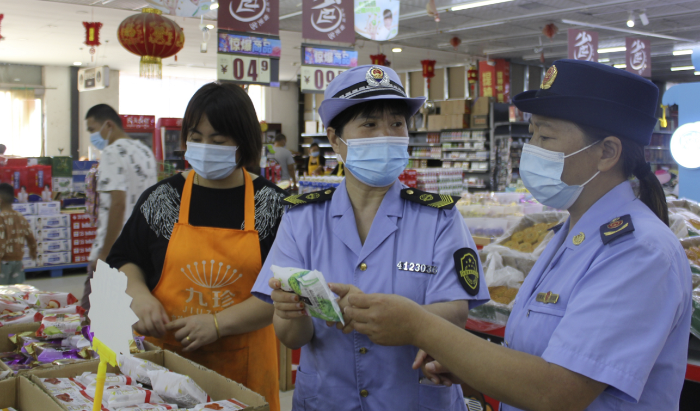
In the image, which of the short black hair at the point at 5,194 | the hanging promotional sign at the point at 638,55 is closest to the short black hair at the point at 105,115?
the short black hair at the point at 5,194

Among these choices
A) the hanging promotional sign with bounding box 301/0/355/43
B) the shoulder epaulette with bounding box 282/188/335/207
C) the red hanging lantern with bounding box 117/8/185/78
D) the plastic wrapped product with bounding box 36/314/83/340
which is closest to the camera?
the shoulder epaulette with bounding box 282/188/335/207

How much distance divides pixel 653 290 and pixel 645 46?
12550 mm

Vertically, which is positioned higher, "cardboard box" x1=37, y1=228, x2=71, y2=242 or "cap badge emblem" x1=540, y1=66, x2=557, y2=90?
"cap badge emblem" x1=540, y1=66, x2=557, y2=90

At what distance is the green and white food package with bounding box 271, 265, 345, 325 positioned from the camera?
1.18 metres

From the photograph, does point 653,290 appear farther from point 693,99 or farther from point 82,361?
point 693,99

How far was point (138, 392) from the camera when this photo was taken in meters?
1.46

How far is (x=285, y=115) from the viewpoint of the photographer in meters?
20.9

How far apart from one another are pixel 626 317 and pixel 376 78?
2.95 ft

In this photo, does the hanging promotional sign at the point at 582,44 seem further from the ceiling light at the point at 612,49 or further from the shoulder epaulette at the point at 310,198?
the shoulder epaulette at the point at 310,198

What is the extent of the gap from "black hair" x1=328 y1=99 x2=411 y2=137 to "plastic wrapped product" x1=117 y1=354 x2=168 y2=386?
0.93m

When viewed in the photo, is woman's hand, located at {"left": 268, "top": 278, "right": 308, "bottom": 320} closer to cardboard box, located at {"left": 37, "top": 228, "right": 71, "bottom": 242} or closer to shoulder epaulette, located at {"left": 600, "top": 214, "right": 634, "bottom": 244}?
shoulder epaulette, located at {"left": 600, "top": 214, "right": 634, "bottom": 244}

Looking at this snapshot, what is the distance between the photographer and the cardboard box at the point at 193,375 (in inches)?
55.8

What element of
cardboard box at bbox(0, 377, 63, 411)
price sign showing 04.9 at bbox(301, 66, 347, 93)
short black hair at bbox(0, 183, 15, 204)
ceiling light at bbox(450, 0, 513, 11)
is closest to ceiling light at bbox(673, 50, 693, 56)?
ceiling light at bbox(450, 0, 513, 11)

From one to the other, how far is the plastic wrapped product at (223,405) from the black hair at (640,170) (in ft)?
3.58
